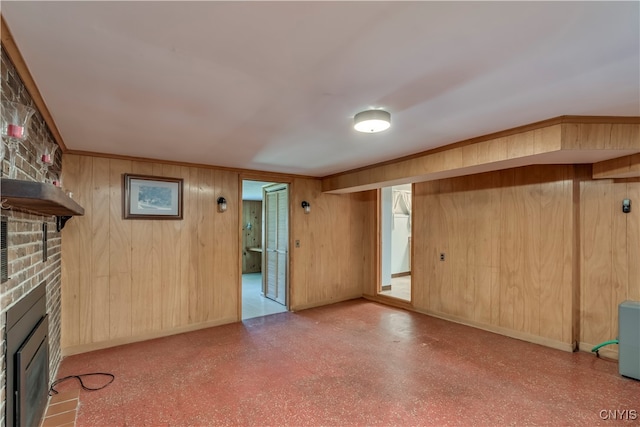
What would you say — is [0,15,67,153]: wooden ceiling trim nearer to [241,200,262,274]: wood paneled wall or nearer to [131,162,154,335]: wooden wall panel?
[131,162,154,335]: wooden wall panel

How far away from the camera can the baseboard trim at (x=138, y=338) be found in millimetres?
3408

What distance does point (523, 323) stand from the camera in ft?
12.1

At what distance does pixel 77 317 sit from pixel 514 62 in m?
4.54

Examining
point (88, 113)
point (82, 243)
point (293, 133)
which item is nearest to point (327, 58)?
point (293, 133)

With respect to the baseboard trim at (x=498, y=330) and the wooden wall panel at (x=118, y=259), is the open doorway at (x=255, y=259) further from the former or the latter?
the baseboard trim at (x=498, y=330)

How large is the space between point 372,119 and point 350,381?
7.21 feet

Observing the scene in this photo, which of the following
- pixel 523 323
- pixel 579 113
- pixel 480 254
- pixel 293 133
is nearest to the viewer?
pixel 579 113

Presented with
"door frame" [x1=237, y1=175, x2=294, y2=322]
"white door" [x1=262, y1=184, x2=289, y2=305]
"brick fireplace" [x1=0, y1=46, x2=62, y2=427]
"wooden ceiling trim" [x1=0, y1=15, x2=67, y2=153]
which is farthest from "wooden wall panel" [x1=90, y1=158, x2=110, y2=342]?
"white door" [x1=262, y1=184, x2=289, y2=305]

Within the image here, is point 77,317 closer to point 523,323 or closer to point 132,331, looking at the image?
point 132,331

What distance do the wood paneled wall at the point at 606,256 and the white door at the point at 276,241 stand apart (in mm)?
3873

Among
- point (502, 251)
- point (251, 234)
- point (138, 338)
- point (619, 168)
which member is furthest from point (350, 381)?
point (251, 234)

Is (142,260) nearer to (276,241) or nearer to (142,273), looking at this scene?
(142,273)

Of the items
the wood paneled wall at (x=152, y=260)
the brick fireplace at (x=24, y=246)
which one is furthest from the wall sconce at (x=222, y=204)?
the brick fireplace at (x=24, y=246)

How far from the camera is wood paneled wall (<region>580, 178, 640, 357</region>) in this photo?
310 centimetres
